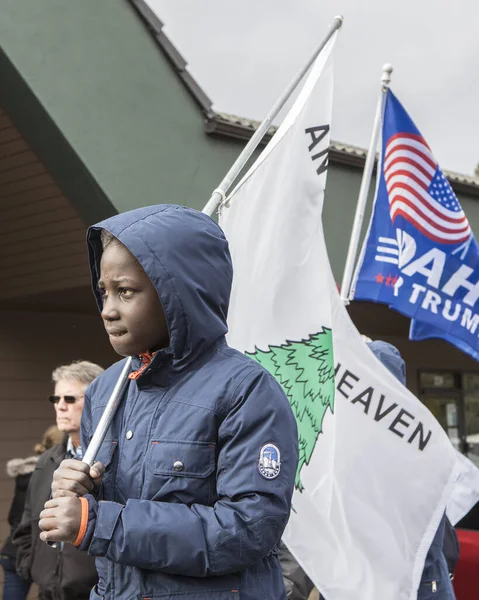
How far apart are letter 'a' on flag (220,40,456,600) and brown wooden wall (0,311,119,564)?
5.46 metres

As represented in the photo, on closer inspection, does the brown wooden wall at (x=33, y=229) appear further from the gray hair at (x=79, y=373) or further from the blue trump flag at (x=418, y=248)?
the blue trump flag at (x=418, y=248)

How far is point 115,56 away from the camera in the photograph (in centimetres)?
667

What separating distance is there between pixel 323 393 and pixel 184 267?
187cm

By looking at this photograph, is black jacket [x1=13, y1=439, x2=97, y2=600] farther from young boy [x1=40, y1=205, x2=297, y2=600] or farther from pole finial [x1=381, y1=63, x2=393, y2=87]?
pole finial [x1=381, y1=63, x2=393, y2=87]

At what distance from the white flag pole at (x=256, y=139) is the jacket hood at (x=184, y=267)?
757mm

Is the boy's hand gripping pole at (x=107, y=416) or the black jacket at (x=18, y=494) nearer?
the boy's hand gripping pole at (x=107, y=416)

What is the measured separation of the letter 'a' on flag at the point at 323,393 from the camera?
3.86m

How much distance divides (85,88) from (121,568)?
4.88 metres

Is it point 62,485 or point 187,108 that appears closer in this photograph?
point 62,485

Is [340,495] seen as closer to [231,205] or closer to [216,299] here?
[231,205]

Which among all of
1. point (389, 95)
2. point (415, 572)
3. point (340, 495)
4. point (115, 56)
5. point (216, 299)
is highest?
point (115, 56)

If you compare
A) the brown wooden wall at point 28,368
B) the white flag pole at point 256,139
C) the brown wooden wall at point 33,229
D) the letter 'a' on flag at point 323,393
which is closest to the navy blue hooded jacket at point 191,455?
the white flag pole at point 256,139

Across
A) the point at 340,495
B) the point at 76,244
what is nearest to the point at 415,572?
the point at 340,495

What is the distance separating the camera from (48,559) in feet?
14.9
